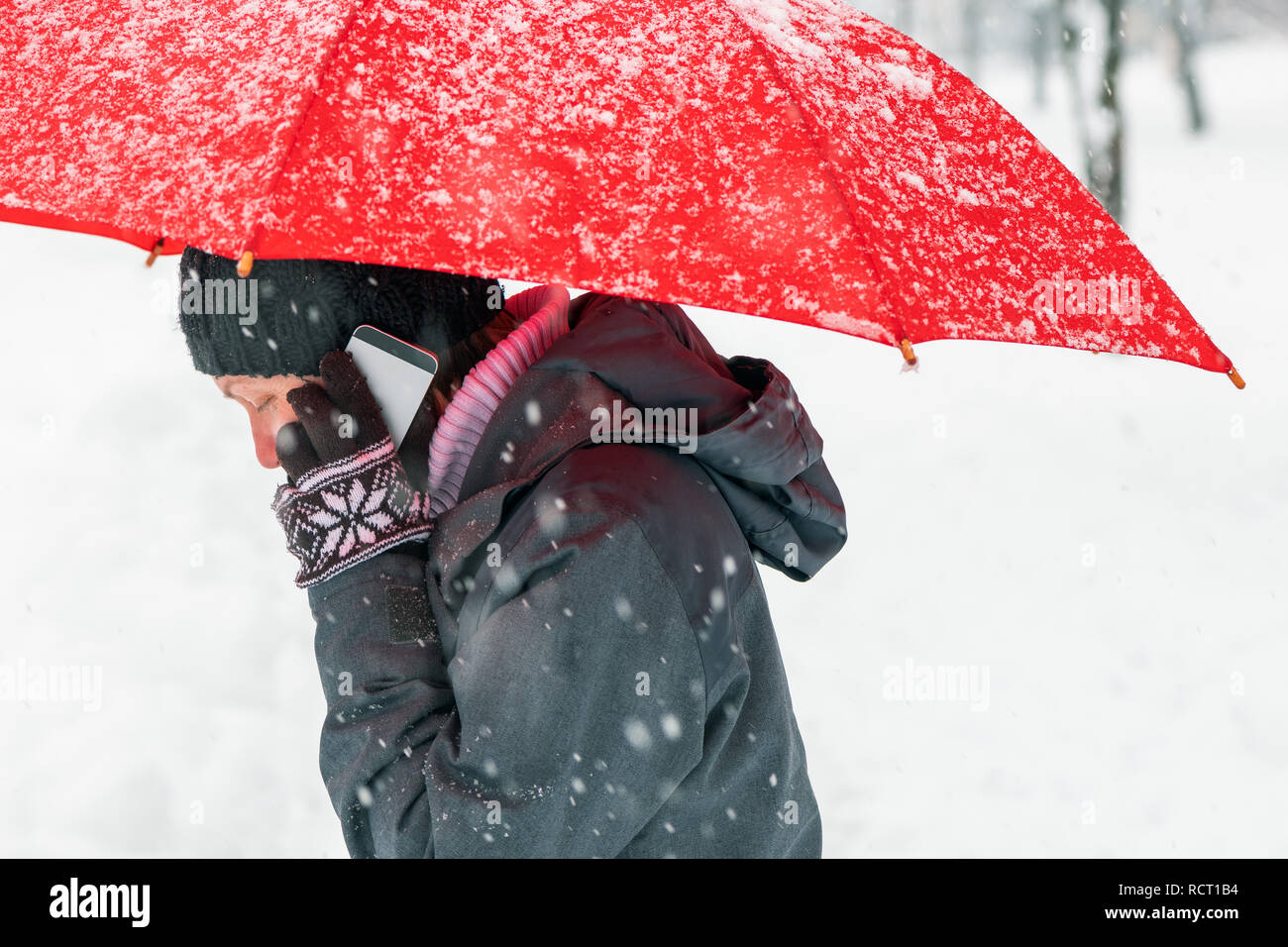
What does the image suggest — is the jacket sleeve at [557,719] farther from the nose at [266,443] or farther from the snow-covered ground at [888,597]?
the snow-covered ground at [888,597]

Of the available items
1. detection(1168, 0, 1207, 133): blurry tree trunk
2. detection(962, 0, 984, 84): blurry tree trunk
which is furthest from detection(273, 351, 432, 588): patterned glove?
detection(962, 0, 984, 84): blurry tree trunk

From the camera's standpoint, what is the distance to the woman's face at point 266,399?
1893 mm

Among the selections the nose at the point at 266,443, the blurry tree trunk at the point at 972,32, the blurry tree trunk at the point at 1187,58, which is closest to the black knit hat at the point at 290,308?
the nose at the point at 266,443

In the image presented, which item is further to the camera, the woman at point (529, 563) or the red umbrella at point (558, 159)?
the woman at point (529, 563)

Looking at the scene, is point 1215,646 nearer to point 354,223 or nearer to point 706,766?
point 706,766

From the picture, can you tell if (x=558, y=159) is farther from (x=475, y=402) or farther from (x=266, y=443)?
(x=266, y=443)

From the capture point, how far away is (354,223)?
55.2 inches

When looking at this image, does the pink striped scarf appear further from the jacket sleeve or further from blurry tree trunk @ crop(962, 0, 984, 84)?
blurry tree trunk @ crop(962, 0, 984, 84)

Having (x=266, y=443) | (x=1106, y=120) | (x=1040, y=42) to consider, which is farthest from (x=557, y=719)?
(x=1040, y=42)

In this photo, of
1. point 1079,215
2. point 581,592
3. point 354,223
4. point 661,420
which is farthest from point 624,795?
point 1079,215

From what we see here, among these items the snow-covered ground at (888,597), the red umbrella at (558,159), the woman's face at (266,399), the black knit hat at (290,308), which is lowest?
the snow-covered ground at (888,597)

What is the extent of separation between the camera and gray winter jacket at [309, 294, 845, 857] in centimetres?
162
